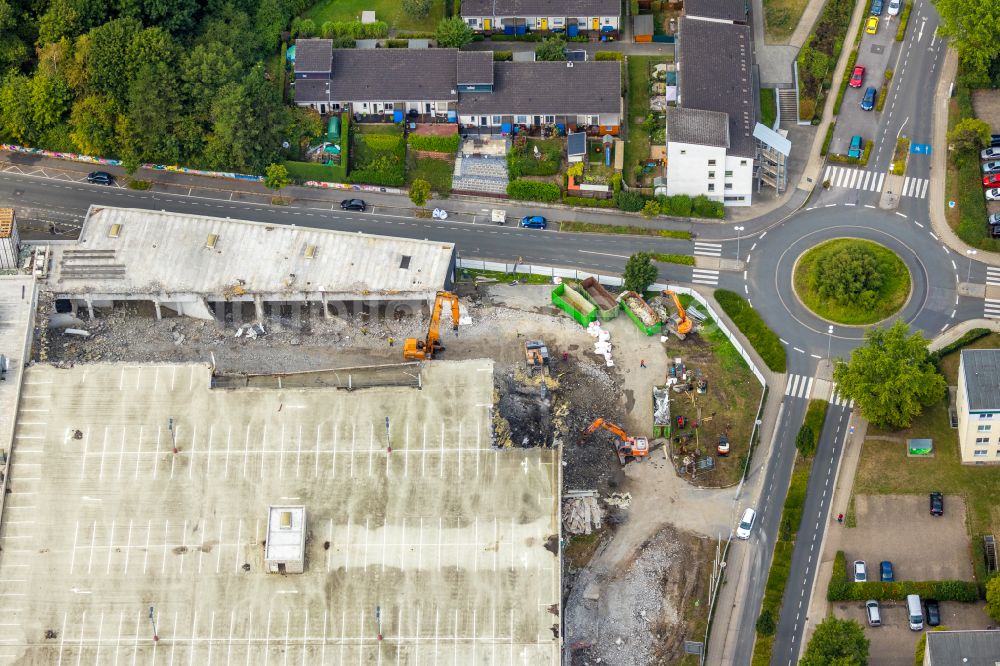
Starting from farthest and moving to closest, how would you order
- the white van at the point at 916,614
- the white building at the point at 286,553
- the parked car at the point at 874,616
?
the parked car at the point at 874,616 → the white van at the point at 916,614 → the white building at the point at 286,553

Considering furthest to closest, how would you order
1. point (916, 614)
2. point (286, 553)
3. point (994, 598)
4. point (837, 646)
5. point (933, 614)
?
point (933, 614) < point (286, 553) < point (916, 614) < point (994, 598) < point (837, 646)

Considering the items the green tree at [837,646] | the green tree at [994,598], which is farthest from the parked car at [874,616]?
the green tree at [994,598]

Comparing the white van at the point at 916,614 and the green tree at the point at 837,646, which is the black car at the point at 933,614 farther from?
the green tree at the point at 837,646

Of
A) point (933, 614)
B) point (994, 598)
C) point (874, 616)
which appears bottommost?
point (874, 616)

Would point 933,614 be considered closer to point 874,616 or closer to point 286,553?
point 874,616

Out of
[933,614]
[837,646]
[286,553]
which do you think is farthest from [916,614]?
[286,553]

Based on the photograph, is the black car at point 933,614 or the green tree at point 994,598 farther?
the black car at point 933,614

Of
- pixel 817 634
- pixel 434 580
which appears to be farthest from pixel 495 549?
pixel 817 634
